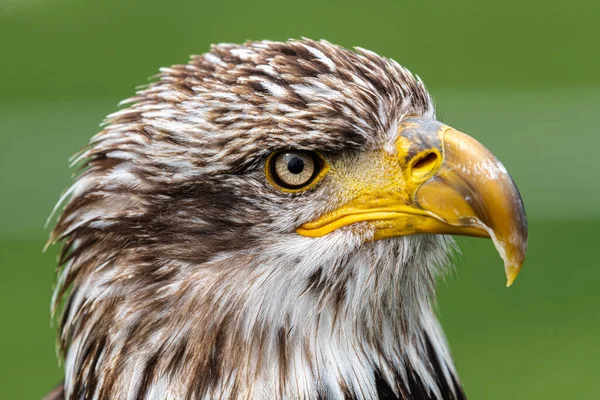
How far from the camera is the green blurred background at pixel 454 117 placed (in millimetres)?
7344

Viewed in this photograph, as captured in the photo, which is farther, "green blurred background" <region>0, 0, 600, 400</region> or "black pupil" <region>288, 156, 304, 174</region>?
"green blurred background" <region>0, 0, 600, 400</region>

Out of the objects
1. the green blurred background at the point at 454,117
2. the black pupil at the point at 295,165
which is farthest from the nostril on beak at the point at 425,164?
the green blurred background at the point at 454,117

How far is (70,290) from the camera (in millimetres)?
2967

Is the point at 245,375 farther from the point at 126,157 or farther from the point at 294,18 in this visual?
the point at 294,18

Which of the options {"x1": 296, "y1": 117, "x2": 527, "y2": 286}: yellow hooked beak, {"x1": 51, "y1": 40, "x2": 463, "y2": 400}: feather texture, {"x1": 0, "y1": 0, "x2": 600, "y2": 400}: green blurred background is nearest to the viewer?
{"x1": 296, "y1": 117, "x2": 527, "y2": 286}: yellow hooked beak

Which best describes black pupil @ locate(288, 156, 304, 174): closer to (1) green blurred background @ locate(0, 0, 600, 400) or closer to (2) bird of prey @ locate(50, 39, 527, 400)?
(2) bird of prey @ locate(50, 39, 527, 400)

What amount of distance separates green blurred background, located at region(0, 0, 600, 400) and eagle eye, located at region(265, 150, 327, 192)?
4.55 m

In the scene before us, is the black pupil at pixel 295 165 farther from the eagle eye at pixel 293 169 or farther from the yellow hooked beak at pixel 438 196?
the yellow hooked beak at pixel 438 196

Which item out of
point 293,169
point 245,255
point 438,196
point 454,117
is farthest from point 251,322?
point 454,117

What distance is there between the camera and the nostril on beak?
2688mm

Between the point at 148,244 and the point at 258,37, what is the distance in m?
7.68

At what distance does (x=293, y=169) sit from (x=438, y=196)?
0.38 meters

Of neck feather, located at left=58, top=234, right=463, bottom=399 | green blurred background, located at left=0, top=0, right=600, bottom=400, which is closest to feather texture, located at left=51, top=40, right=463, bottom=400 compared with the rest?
neck feather, located at left=58, top=234, right=463, bottom=399

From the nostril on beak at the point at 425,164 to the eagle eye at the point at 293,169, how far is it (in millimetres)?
240
